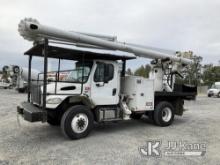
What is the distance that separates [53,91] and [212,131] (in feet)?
16.9

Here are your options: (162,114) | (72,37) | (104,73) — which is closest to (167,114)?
(162,114)

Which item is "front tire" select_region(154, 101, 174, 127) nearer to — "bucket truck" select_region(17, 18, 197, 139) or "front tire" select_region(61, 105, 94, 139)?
"bucket truck" select_region(17, 18, 197, 139)

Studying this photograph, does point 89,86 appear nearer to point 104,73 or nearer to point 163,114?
point 104,73

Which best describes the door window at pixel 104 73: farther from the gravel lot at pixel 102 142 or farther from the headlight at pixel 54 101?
the gravel lot at pixel 102 142

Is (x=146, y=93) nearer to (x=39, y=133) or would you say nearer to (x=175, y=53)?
(x=175, y=53)

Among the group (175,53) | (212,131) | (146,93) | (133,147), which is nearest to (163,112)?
(146,93)

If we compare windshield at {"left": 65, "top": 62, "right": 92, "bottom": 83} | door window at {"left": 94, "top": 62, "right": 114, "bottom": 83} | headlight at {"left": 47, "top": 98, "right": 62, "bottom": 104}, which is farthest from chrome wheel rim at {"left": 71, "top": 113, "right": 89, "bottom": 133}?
door window at {"left": 94, "top": 62, "right": 114, "bottom": 83}

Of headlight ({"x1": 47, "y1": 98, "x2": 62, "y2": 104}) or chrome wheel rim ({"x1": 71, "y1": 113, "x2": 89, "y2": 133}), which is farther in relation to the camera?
chrome wheel rim ({"x1": 71, "y1": 113, "x2": 89, "y2": 133})

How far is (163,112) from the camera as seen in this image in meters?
8.67

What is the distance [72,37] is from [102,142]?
2906mm

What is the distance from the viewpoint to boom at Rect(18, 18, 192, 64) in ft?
18.6

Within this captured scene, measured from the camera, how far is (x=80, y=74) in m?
7.12

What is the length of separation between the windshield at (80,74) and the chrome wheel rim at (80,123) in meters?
1.06

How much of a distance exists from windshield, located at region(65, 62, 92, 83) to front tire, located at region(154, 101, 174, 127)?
2963mm
